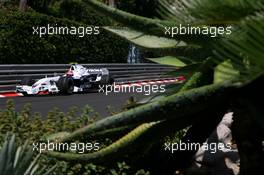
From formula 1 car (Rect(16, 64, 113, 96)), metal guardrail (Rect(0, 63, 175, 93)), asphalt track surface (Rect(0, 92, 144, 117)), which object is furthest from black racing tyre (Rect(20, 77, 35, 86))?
metal guardrail (Rect(0, 63, 175, 93))

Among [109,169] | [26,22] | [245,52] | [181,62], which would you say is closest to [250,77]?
[245,52]

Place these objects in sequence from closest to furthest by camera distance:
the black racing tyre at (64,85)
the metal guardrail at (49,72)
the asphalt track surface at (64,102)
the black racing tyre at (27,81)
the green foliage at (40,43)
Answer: the asphalt track surface at (64,102) < the black racing tyre at (27,81) < the black racing tyre at (64,85) < the metal guardrail at (49,72) < the green foliage at (40,43)

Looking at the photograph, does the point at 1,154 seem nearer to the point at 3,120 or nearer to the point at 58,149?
the point at 58,149

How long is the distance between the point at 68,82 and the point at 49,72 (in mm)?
3645

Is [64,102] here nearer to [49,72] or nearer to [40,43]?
[49,72]

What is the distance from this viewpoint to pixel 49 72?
74.5 ft

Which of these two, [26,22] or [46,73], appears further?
[26,22]

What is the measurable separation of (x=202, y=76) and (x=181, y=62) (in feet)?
2.11

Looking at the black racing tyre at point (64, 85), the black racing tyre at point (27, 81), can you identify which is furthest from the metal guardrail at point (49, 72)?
the black racing tyre at point (64, 85)

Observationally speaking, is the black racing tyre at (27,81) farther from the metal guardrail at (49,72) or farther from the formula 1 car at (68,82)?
the metal guardrail at (49,72)

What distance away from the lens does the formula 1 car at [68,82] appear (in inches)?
730

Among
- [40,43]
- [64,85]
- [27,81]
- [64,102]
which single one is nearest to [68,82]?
[64,85]

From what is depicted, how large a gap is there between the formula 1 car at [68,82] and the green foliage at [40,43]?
4.59 metres

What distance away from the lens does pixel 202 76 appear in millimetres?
3520
